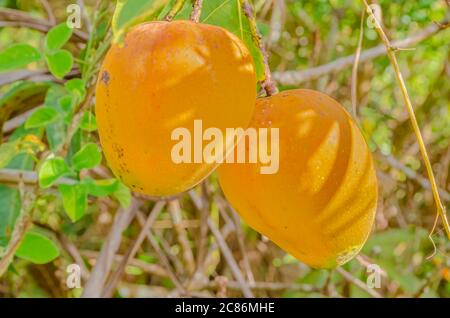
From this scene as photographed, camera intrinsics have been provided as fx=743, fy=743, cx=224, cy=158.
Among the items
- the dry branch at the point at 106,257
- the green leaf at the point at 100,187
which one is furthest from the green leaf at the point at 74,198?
the dry branch at the point at 106,257

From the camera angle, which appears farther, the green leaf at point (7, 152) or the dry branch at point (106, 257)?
the dry branch at point (106, 257)

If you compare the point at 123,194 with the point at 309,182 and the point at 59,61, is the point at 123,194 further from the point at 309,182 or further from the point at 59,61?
the point at 309,182

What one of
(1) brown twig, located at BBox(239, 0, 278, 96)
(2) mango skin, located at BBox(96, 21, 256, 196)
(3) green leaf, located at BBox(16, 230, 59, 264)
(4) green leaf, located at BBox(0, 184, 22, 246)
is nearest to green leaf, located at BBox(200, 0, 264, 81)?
(1) brown twig, located at BBox(239, 0, 278, 96)

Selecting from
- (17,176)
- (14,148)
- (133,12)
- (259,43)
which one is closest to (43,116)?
(14,148)

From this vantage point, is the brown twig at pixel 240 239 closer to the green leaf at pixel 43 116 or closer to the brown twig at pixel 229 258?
the brown twig at pixel 229 258

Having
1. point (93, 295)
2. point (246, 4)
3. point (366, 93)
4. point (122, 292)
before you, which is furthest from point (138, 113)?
point (366, 93)

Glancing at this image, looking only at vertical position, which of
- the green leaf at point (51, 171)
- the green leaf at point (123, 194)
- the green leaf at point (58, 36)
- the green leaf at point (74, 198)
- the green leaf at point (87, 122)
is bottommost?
the green leaf at point (123, 194)
